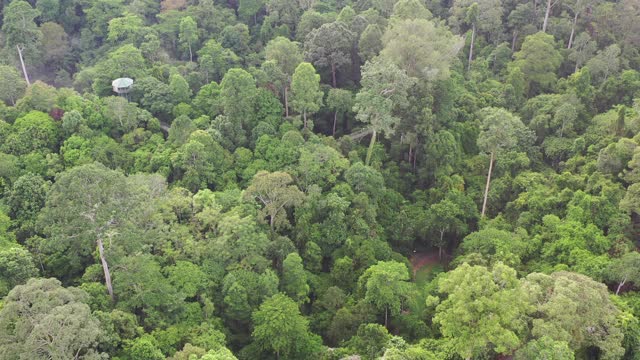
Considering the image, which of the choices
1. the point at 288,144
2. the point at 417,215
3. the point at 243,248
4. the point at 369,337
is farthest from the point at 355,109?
the point at 369,337

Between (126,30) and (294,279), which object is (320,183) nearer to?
(294,279)

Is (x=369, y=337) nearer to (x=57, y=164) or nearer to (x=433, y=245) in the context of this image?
(x=433, y=245)

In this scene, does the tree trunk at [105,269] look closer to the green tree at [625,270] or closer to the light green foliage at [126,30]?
the green tree at [625,270]

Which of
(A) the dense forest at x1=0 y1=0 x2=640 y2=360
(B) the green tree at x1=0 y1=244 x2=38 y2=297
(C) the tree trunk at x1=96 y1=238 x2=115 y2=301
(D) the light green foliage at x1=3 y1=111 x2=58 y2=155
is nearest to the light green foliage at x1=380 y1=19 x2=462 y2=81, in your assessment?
(A) the dense forest at x1=0 y1=0 x2=640 y2=360

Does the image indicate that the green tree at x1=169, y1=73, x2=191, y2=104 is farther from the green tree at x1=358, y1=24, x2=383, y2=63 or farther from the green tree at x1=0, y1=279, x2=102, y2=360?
the green tree at x1=0, y1=279, x2=102, y2=360

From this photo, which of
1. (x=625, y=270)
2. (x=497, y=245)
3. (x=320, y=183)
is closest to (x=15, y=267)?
(x=320, y=183)

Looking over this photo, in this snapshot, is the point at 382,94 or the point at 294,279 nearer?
the point at 294,279

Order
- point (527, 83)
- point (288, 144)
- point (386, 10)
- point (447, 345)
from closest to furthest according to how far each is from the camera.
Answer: point (447, 345)
point (288, 144)
point (527, 83)
point (386, 10)
